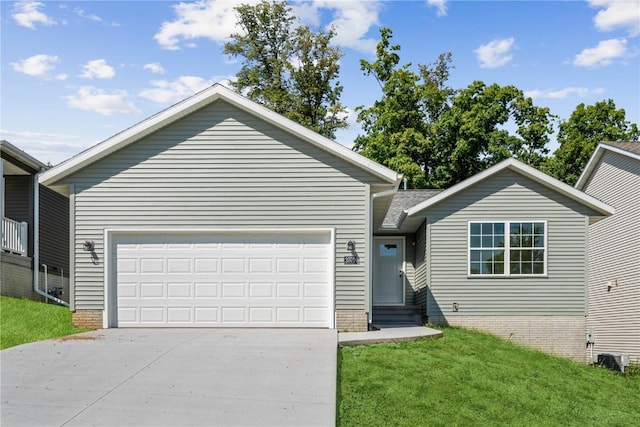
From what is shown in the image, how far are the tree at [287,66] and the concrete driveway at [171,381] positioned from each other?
73.9ft

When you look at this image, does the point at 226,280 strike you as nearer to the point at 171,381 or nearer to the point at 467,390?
the point at 171,381

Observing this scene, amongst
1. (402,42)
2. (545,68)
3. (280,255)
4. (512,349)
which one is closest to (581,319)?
(512,349)

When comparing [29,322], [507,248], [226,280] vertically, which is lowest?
[29,322]

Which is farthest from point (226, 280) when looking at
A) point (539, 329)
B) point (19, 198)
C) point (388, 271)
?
point (19, 198)

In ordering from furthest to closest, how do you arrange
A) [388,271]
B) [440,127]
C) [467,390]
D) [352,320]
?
[440,127]
[388,271]
[352,320]
[467,390]

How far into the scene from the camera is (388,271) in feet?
65.1

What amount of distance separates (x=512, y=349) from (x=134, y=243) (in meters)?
8.54

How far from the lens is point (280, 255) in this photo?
1427 cm

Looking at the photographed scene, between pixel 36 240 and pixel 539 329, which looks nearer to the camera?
pixel 539 329

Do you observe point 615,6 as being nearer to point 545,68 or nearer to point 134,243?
point 545,68

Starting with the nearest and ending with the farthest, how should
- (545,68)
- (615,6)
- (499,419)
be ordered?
(499,419)
(615,6)
(545,68)

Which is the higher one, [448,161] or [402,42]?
[402,42]

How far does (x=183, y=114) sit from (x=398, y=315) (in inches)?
313

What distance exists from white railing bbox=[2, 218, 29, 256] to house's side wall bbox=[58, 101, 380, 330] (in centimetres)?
491
